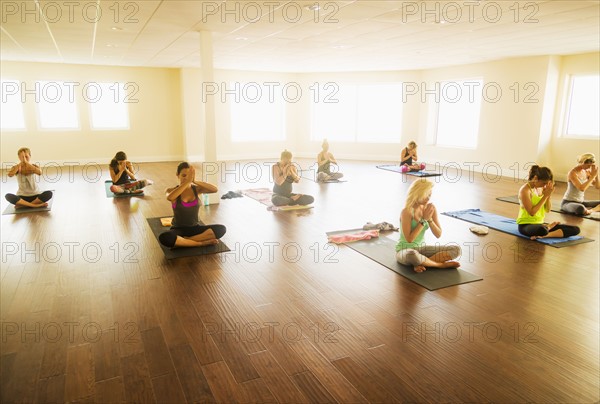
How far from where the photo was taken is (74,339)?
2.56 m

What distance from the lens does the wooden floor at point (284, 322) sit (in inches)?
84.2

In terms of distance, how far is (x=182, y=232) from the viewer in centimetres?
419

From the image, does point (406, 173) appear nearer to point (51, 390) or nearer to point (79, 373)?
point (79, 373)

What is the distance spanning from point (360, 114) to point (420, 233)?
9.09 metres

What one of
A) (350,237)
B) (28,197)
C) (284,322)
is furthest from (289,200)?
(28,197)

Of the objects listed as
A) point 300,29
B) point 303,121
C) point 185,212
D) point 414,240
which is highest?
point 300,29

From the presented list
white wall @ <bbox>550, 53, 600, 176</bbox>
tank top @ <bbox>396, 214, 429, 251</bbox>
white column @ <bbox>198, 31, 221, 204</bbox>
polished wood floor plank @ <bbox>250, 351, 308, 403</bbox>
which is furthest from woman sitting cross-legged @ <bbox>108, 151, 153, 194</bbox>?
white wall @ <bbox>550, 53, 600, 176</bbox>

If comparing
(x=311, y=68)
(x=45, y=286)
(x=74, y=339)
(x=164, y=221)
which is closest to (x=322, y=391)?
(x=74, y=339)

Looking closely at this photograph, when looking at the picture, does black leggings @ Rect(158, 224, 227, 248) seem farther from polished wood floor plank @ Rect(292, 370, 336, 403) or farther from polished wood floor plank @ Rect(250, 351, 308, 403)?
polished wood floor plank @ Rect(292, 370, 336, 403)

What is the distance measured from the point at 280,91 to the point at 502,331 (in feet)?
35.6

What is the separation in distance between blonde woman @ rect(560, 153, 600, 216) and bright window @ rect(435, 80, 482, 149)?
439 cm

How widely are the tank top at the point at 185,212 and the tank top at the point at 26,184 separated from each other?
300 centimetres

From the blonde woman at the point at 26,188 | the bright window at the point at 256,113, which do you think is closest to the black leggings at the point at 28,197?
the blonde woman at the point at 26,188

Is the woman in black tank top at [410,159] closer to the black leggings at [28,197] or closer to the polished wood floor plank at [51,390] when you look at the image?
the black leggings at [28,197]
